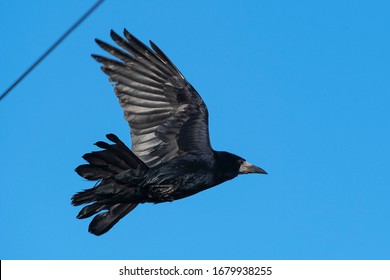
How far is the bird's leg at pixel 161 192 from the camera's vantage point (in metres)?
10.9

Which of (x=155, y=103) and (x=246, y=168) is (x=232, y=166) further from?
(x=155, y=103)

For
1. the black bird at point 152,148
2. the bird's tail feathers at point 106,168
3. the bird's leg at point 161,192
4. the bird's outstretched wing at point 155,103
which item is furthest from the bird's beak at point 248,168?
the bird's tail feathers at point 106,168

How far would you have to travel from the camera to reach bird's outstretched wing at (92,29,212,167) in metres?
11.7

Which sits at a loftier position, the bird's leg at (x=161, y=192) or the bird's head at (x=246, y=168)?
the bird's head at (x=246, y=168)

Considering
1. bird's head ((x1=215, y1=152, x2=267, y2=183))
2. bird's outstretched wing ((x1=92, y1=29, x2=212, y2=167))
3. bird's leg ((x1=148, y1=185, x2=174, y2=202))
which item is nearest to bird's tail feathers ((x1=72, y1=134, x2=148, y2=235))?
bird's leg ((x1=148, y1=185, x2=174, y2=202))

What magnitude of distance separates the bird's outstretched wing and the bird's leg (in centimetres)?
69

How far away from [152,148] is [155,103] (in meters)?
0.75

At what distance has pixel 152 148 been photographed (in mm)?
11672

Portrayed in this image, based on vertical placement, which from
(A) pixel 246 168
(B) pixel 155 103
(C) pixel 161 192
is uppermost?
(B) pixel 155 103

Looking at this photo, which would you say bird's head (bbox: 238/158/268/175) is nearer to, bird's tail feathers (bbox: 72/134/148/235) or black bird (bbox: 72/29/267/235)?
black bird (bbox: 72/29/267/235)

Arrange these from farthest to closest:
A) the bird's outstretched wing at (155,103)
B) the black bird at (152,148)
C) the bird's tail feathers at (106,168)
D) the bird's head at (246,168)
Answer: the bird's head at (246,168), the bird's outstretched wing at (155,103), the black bird at (152,148), the bird's tail feathers at (106,168)

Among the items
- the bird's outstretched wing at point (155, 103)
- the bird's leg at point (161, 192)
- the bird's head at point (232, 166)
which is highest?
the bird's outstretched wing at point (155, 103)

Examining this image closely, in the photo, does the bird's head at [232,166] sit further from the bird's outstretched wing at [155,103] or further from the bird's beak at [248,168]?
the bird's outstretched wing at [155,103]

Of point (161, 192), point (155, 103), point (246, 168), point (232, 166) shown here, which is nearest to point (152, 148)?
point (155, 103)
